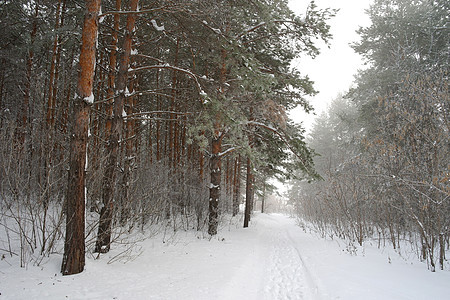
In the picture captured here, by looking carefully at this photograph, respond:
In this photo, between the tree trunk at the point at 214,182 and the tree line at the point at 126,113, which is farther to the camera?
the tree trunk at the point at 214,182

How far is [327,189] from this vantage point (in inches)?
390

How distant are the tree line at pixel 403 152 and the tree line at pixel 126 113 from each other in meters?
2.05

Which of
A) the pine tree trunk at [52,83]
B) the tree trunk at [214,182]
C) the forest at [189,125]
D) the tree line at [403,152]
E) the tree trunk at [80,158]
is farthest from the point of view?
the tree trunk at [214,182]

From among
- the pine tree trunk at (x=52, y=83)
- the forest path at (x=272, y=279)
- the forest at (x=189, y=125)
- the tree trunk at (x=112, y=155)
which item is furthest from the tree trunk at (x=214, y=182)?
the pine tree trunk at (x=52, y=83)

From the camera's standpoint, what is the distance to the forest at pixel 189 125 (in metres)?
4.83

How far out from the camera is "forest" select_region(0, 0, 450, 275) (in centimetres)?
483

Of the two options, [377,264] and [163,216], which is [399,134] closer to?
[377,264]

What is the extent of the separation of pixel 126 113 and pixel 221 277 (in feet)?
18.1

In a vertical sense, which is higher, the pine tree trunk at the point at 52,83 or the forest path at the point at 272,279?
the pine tree trunk at the point at 52,83

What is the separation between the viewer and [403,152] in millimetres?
5887

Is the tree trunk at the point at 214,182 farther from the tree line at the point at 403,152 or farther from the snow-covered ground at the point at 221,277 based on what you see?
the tree line at the point at 403,152

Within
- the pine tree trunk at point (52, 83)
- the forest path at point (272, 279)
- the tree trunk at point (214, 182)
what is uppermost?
the pine tree trunk at point (52, 83)

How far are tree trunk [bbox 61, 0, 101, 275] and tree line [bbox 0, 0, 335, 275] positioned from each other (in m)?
0.02

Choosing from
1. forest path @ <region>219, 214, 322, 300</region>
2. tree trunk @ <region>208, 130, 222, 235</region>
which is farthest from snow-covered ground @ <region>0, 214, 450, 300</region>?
tree trunk @ <region>208, 130, 222, 235</region>
